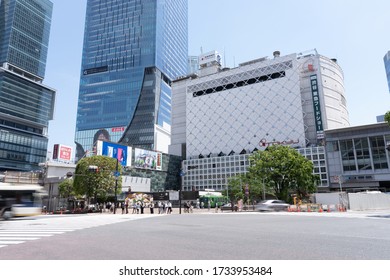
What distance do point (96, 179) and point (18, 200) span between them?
1906 centimetres

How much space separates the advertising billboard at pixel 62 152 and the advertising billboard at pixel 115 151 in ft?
28.1

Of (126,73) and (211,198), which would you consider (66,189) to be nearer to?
(211,198)

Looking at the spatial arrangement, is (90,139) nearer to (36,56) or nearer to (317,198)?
(36,56)

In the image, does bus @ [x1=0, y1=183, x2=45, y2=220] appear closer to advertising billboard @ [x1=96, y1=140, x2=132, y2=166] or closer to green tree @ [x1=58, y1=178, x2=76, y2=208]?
green tree @ [x1=58, y1=178, x2=76, y2=208]

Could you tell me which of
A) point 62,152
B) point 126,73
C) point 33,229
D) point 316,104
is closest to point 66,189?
point 62,152

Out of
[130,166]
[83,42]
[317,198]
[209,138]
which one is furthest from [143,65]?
[317,198]

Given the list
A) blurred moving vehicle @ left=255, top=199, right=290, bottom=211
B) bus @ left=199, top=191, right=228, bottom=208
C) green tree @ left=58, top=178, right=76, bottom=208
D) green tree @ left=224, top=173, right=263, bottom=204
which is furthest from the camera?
bus @ left=199, top=191, right=228, bottom=208

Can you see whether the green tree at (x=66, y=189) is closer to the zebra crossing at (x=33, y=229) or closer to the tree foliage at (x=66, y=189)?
the tree foliage at (x=66, y=189)

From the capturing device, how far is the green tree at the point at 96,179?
4153 centimetres

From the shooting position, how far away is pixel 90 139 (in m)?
129

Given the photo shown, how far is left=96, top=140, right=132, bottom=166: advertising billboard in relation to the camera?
232ft

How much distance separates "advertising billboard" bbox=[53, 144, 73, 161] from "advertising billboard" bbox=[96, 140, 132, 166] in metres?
8.56


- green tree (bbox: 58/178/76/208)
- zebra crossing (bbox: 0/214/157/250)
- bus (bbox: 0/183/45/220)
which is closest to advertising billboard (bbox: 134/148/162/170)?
green tree (bbox: 58/178/76/208)
